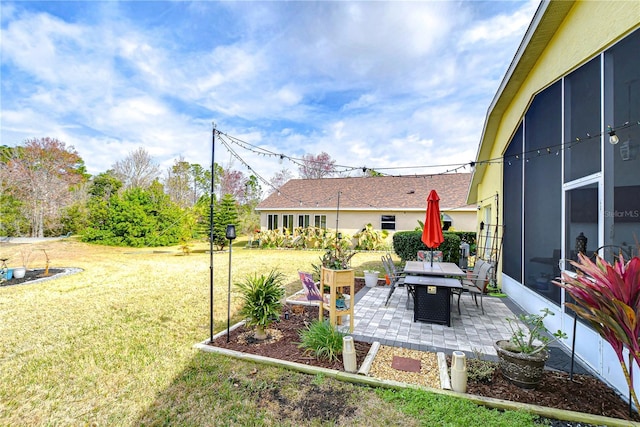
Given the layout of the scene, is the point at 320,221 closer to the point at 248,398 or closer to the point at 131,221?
the point at 131,221

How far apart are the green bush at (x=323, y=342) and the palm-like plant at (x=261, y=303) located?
0.67m

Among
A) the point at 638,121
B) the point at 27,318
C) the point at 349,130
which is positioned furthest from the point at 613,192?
the point at 349,130

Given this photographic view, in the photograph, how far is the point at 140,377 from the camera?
11.3 feet

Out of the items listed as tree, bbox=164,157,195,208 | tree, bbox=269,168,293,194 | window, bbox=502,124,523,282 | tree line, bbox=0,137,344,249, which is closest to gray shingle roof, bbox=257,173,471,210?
tree line, bbox=0,137,344,249

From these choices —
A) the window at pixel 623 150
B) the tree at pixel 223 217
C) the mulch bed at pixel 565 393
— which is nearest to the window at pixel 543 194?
the window at pixel 623 150

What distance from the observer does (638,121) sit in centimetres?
293

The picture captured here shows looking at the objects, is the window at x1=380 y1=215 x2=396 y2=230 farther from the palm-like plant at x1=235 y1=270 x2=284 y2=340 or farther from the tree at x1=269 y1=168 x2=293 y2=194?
the tree at x1=269 y1=168 x2=293 y2=194

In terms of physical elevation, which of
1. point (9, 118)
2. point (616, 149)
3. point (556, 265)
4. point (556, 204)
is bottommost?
point (556, 265)

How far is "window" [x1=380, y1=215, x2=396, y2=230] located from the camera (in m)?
17.9

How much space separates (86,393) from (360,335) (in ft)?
11.9

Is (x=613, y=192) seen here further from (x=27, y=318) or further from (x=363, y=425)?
(x=27, y=318)

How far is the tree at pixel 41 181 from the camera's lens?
19625mm

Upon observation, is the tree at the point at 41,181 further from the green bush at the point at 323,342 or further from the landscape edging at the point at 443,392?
the green bush at the point at 323,342

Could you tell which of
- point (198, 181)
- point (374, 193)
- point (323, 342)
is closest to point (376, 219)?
point (374, 193)
